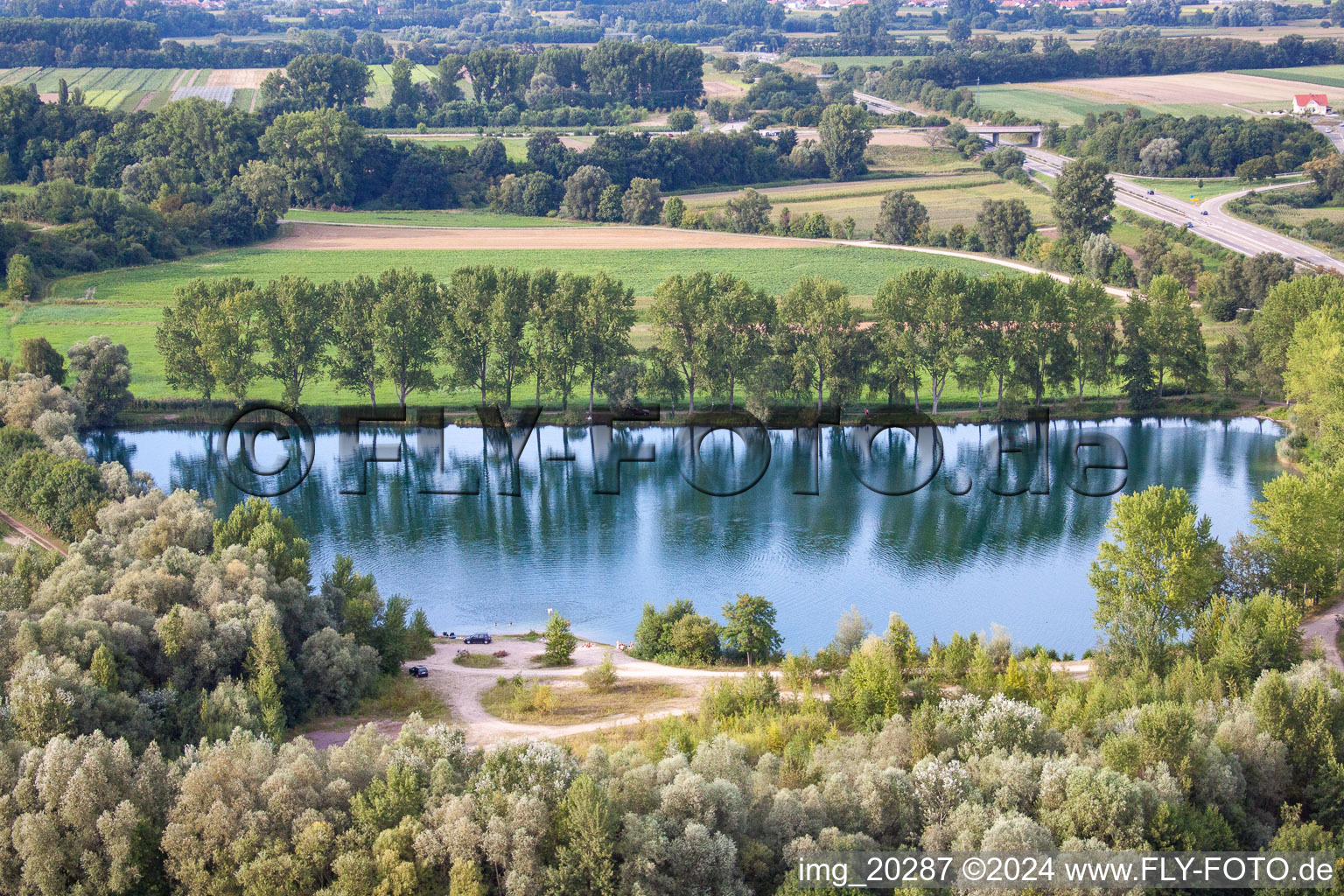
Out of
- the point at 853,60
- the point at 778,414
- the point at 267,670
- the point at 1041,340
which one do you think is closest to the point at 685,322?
the point at 778,414

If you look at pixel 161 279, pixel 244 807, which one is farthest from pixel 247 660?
pixel 161 279

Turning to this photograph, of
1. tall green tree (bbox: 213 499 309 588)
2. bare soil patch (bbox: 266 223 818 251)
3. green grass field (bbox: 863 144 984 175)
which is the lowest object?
tall green tree (bbox: 213 499 309 588)

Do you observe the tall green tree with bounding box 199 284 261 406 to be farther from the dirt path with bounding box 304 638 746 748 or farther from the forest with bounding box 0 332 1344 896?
the dirt path with bounding box 304 638 746 748

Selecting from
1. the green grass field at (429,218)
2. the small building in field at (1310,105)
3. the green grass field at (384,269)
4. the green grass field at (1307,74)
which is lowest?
the green grass field at (384,269)

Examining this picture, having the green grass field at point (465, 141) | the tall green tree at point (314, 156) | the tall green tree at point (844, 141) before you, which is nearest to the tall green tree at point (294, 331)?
the tall green tree at point (314, 156)

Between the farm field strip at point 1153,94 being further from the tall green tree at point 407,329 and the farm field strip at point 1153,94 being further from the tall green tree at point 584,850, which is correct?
the tall green tree at point 584,850

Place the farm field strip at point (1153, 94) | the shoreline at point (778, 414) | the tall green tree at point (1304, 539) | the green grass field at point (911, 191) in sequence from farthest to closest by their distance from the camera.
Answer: the farm field strip at point (1153, 94) < the green grass field at point (911, 191) < the shoreline at point (778, 414) < the tall green tree at point (1304, 539)

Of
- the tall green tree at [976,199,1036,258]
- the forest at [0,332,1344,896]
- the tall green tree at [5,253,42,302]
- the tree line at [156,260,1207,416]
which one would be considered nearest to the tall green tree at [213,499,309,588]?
the forest at [0,332,1344,896]
